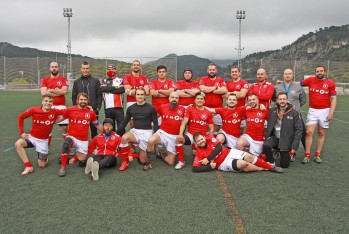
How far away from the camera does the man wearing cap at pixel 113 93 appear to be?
6371mm

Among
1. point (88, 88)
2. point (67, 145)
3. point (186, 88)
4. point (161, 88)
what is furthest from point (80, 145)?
point (186, 88)

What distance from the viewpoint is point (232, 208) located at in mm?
3617

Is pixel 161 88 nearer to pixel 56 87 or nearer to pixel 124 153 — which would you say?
pixel 124 153

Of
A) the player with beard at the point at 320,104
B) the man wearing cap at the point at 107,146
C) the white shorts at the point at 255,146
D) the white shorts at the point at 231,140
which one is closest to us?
the man wearing cap at the point at 107,146

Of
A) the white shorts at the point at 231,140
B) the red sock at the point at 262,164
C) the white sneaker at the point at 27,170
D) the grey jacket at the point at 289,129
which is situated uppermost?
the grey jacket at the point at 289,129

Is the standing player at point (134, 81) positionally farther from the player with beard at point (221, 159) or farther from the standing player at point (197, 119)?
the player with beard at point (221, 159)

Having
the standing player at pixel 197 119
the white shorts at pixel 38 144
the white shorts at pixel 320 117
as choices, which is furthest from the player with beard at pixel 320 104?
the white shorts at pixel 38 144

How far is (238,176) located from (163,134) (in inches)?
62.0

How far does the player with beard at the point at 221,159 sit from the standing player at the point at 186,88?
4.65 ft

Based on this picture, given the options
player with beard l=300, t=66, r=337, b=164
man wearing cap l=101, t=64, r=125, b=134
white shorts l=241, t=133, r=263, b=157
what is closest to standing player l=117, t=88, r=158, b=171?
man wearing cap l=101, t=64, r=125, b=134

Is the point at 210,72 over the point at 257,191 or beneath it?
over

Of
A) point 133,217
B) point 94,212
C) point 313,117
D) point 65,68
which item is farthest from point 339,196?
point 65,68

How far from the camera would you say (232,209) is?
3.59 m

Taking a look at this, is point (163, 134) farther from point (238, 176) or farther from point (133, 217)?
point (133, 217)
